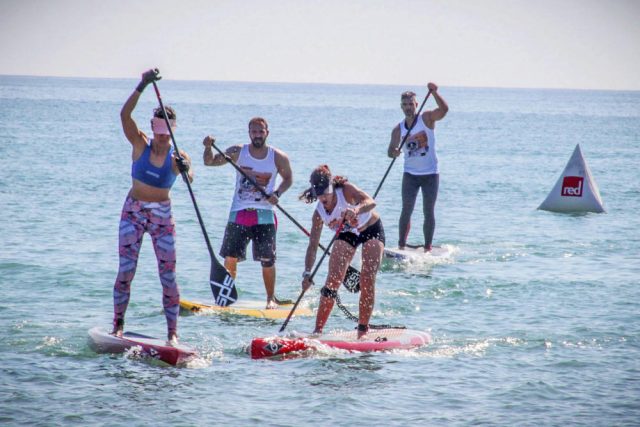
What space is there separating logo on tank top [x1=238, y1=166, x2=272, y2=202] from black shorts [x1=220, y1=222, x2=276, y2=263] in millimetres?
329

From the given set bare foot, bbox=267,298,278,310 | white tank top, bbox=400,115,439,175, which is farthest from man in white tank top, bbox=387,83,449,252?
bare foot, bbox=267,298,278,310

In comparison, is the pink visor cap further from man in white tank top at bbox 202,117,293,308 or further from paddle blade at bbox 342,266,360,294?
paddle blade at bbox 342,266,360,294

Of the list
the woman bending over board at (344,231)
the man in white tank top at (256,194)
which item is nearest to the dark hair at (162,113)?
the woman bending over board at (344,231)

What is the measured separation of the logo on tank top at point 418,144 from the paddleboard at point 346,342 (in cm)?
441

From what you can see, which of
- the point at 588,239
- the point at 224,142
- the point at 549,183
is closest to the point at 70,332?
the point at 588,239

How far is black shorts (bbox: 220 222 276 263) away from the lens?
35.4 ft

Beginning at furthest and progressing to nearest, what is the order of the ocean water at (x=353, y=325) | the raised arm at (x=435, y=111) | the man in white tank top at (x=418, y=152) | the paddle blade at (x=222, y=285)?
the man in white tank top at (x=418, y=152), the raised arm at (x=435, y=111), the paddle blade at (x=222, y=285), the ocean water at (x=353, y=325)

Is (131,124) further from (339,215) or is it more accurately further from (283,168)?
(283,168)

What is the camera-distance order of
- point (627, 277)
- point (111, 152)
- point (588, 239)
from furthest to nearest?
point (111, 152) → point (588, 239) → point (627, 277)

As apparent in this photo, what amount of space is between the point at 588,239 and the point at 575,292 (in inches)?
205

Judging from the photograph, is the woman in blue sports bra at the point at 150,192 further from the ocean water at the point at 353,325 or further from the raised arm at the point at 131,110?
the ocean water at the point at 353,325

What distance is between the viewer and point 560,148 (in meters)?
51.2

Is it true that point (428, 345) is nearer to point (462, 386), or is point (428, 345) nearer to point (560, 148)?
point (462, 386)

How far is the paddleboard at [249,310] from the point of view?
10977mm
